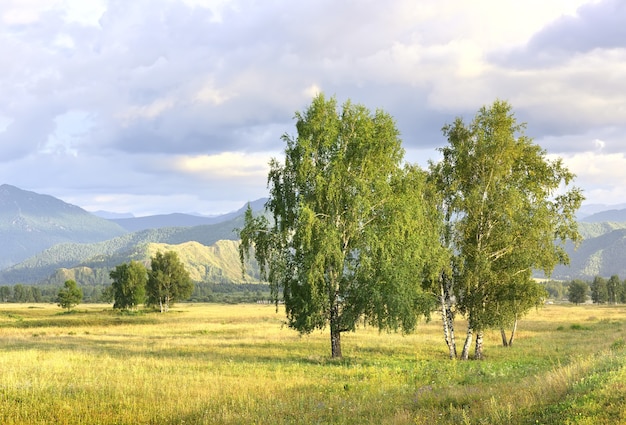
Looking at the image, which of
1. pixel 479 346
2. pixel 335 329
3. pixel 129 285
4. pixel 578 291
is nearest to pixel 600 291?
pixel 578 291

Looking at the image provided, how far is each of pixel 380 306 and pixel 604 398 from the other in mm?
17522

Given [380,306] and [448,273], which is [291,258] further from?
[448,273]

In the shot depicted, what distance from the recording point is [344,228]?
105 ft

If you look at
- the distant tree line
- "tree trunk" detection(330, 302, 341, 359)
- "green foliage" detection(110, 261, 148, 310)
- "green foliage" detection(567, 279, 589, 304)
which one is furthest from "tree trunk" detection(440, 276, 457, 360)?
the distant tree line

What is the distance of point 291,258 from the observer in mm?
32094

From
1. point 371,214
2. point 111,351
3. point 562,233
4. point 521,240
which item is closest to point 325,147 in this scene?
point 371,214

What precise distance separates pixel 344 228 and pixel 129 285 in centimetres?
8896

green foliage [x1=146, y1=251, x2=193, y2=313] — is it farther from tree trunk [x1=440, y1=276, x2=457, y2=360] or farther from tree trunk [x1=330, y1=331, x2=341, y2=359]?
tree trunk [x1=440, y1=276, x2=457, y2=360]

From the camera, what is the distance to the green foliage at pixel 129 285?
109 metres

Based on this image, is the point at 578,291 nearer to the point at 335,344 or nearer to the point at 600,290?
the point at 600,290

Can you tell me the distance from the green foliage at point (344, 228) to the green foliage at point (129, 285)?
85711 mm

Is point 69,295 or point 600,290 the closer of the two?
point 69,295

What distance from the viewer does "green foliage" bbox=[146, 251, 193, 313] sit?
11244cm

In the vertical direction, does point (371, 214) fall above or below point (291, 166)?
below
